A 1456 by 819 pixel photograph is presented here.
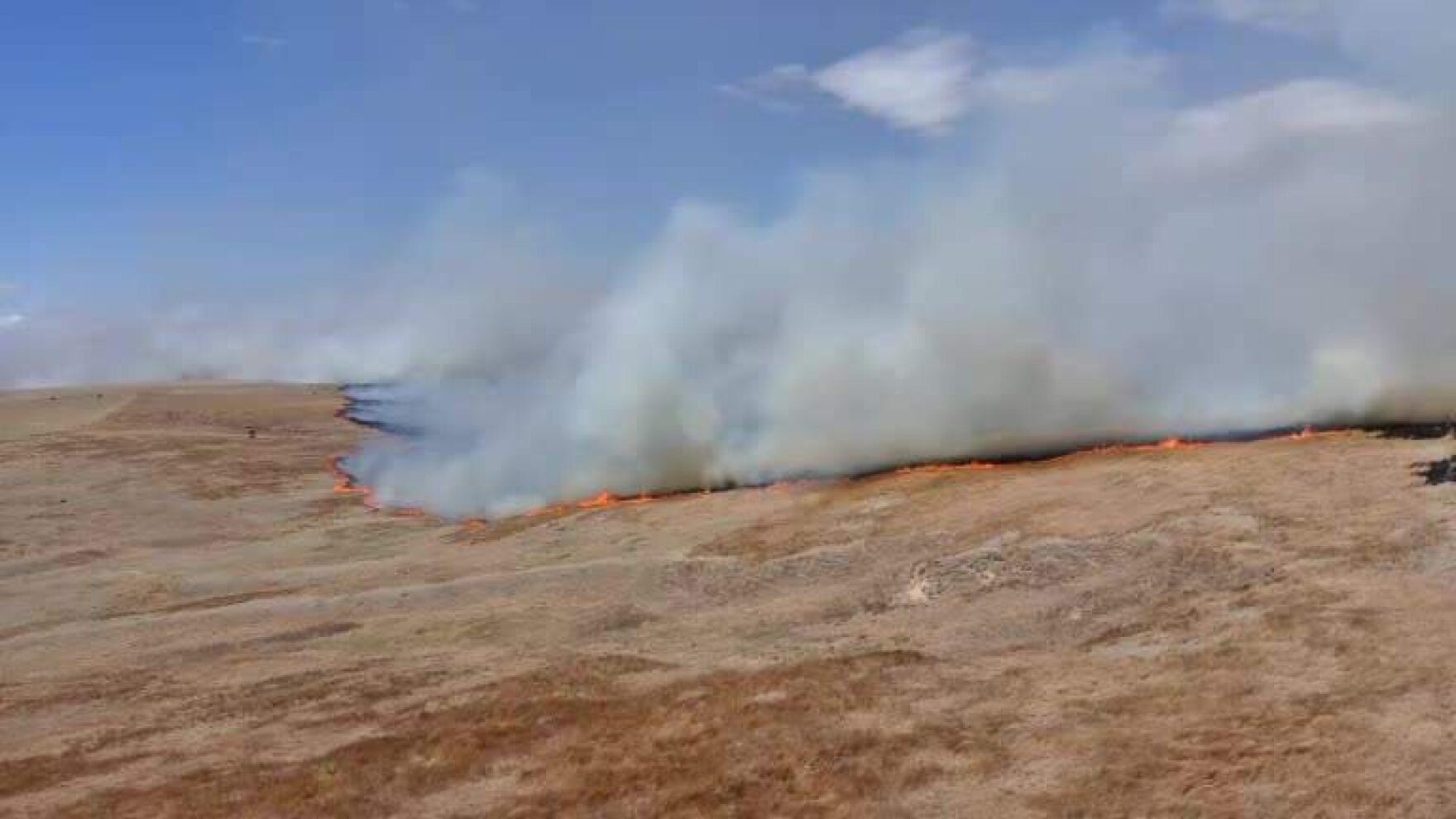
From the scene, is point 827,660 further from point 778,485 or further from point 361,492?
point 361,492

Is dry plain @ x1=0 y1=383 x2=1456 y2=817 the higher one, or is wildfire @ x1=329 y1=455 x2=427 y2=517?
wildfire @ x1=329 y1=455 x2=427 y2=517

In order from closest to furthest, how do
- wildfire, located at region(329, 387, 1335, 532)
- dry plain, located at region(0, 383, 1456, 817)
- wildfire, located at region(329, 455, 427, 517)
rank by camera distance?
dry plain, located at region(0, 383, 1456, 817) < wildfire, located at region(329, 387, 1335, 532) < wildfire, located at region(329, 455, 427, 517)

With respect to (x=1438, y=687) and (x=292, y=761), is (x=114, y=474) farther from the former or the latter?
(x=1438, y=687)

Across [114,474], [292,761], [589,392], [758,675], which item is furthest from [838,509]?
[114,474]

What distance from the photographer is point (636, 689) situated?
2055 cm

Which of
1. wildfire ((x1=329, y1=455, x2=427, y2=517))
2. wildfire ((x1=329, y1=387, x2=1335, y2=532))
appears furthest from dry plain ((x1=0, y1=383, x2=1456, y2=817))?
wildfire ((x1=329, y1=455, x2=427, y2=517))

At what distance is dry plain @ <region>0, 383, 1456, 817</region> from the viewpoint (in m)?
15.5

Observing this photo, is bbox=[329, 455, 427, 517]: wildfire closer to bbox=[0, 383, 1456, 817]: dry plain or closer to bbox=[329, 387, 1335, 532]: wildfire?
bbox=[329, 387, 1335, 532]: wildfire

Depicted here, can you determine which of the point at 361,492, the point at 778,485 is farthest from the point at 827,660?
the point at 361,492

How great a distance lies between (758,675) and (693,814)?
16.6 ft

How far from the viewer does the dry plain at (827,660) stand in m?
15.5

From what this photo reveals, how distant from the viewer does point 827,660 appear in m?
20.8

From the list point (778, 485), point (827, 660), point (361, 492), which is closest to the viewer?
point (827, 660)

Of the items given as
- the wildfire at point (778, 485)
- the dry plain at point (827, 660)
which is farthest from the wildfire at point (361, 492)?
the dry plain at point (827, 660)
